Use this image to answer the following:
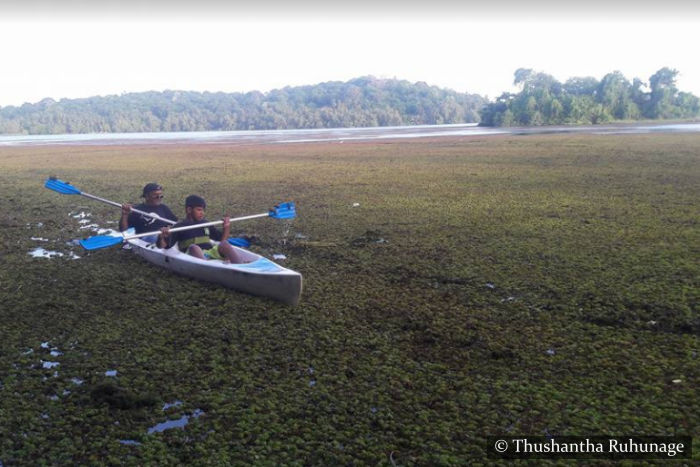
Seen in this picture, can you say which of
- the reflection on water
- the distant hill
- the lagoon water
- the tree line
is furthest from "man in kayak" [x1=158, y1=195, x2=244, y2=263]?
the distant hill

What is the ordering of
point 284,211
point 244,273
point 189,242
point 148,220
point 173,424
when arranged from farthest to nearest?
1. point 284,211
2. point 148,220
3. point 189,242
4. point 244,273
5. point 173,424

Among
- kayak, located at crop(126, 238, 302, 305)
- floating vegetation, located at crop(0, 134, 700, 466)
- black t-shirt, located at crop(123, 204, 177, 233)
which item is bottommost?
floating vegetation, located at crop(0, 134, 700, 466)

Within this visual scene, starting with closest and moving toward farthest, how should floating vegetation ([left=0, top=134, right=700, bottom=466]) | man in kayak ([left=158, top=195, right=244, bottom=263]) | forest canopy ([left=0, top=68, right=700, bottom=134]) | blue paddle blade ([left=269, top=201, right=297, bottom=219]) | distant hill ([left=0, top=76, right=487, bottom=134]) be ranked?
floating vegetation ([left=0, top=134, right=700, bottom=466]) < man in kayak ([left=158, top=195, right=244, bottom=263]) < blue paddle blade ([left=269, top=201, right=297, bottom=219]) < forest canopy ([left=0, top=68, right=700, bottom=134]) < distant hill ([left=0, top=76, right=487, bottom=134])

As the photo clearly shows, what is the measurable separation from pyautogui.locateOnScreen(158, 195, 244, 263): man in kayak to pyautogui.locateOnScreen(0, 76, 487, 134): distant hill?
3153 inches

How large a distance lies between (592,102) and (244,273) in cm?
6157

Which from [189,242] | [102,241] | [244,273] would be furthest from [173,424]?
[102,241]

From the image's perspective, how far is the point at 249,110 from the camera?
98.8 m

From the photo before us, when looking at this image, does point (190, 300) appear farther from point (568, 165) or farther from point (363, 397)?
point (568, 165)

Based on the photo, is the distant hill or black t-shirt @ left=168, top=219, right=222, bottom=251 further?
the distant hill

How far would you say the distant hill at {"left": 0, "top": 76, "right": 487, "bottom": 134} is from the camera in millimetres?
87188

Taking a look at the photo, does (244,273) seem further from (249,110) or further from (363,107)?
(249,110)

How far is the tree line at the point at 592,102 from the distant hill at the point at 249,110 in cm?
2361

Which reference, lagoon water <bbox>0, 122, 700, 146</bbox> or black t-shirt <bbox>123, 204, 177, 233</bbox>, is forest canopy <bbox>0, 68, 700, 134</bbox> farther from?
black t-shirt <bbox>123, 204, 177, 233</bbox>

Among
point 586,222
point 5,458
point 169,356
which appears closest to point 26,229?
point 169,356
